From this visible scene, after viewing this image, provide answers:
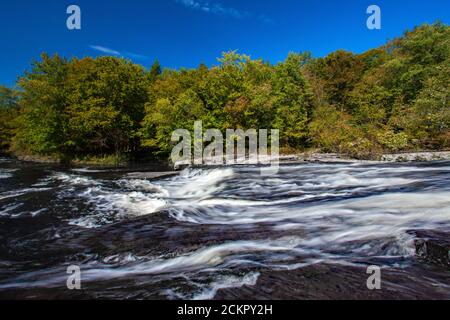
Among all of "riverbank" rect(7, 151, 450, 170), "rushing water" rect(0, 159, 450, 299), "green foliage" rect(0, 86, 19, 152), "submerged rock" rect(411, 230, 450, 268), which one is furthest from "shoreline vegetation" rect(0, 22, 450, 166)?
"green foliage" rect(0, 86, 19, 152)

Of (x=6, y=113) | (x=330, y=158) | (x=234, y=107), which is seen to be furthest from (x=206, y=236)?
(x=6, y=113)

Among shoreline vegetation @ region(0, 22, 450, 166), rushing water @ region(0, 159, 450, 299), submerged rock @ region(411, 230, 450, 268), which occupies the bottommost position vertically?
rushing water @ region(0, 159, 450, 299)

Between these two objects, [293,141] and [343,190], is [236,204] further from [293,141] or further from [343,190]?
[293,141]

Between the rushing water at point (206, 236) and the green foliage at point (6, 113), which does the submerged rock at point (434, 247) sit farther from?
the green foliage at point (6, 113)

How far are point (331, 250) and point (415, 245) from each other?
95 centimetres

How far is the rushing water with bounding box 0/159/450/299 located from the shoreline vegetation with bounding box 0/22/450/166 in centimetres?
1250

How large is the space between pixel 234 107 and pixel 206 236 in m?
18.0

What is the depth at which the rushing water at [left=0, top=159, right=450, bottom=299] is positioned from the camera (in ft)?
9.86

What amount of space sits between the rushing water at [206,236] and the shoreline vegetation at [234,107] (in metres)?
12.5

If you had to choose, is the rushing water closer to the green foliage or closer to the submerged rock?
the submerged rock
